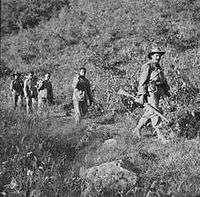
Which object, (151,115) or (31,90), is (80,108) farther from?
(31,90)

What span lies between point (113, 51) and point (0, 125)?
19.0 metres

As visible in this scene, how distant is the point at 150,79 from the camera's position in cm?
930

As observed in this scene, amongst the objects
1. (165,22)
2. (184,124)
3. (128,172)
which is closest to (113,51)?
(165,22)

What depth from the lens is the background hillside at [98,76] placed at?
244 inches

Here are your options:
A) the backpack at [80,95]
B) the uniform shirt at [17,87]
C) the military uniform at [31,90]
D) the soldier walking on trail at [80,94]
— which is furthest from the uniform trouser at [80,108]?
the uniform shirt at [17,87]

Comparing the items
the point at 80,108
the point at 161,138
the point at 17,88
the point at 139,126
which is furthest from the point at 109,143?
the point at 17,88

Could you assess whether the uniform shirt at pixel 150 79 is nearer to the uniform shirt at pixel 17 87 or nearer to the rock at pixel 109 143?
the rock at pixel 109 143

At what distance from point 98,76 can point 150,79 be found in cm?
1207

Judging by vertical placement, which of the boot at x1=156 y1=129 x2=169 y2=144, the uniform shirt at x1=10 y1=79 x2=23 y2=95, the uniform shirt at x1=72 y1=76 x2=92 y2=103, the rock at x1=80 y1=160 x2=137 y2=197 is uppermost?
the uniform shirt at x1=72 y1=76 x2=92 y2=103

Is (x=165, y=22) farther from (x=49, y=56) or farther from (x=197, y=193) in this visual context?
(x=197, y=193)

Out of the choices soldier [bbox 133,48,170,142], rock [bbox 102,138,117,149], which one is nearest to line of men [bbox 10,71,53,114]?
soldier [bbox 133,48,170,142]

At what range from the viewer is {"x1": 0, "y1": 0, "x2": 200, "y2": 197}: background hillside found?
619cm

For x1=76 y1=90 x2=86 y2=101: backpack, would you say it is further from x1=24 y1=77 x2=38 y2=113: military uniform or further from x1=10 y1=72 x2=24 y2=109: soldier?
x1=10 y1=72 x2=24 y2=109: soldier

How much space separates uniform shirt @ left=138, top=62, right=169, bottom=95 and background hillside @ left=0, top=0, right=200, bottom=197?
0.89 m
